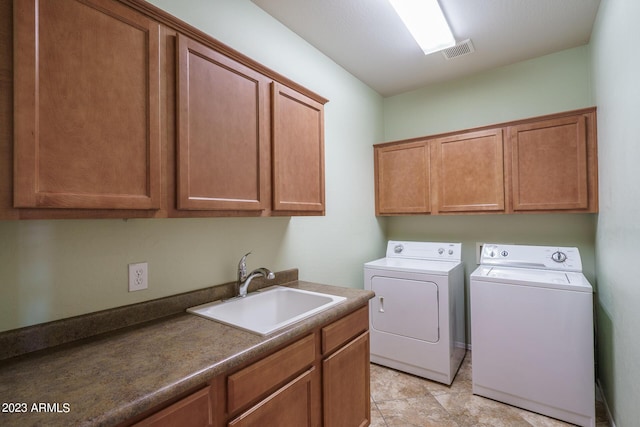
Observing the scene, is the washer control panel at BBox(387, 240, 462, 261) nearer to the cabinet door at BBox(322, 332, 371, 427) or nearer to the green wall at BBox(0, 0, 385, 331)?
the green wall at BBox(0, 0, 385, 331)

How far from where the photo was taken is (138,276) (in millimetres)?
1386

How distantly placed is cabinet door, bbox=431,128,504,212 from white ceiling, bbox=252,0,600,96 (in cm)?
66

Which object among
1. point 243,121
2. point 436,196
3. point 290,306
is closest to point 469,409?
point 290,306

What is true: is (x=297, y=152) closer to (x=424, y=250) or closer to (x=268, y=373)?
(x=268, y=373)

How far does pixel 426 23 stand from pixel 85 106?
210cm

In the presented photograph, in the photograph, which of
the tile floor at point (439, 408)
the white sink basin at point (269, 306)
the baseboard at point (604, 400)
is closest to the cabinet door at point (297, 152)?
the white sink basin at point (269, 306)

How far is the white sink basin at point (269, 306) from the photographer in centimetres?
158

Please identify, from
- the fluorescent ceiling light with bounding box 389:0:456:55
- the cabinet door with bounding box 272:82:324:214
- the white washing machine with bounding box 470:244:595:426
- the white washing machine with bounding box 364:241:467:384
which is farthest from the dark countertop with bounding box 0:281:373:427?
the fluorescent ceiling light with bounding box 389:0:456:55

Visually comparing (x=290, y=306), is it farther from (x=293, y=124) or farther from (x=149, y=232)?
(x=293, y=124)

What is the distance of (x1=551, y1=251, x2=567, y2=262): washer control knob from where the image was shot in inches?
95.0

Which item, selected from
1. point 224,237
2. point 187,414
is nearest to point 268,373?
point 187,414

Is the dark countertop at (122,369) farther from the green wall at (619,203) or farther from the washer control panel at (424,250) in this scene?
the washer control panel at (424,250)

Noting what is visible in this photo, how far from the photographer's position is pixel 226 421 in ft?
3.38

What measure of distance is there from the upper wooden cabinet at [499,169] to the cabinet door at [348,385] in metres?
1.60
